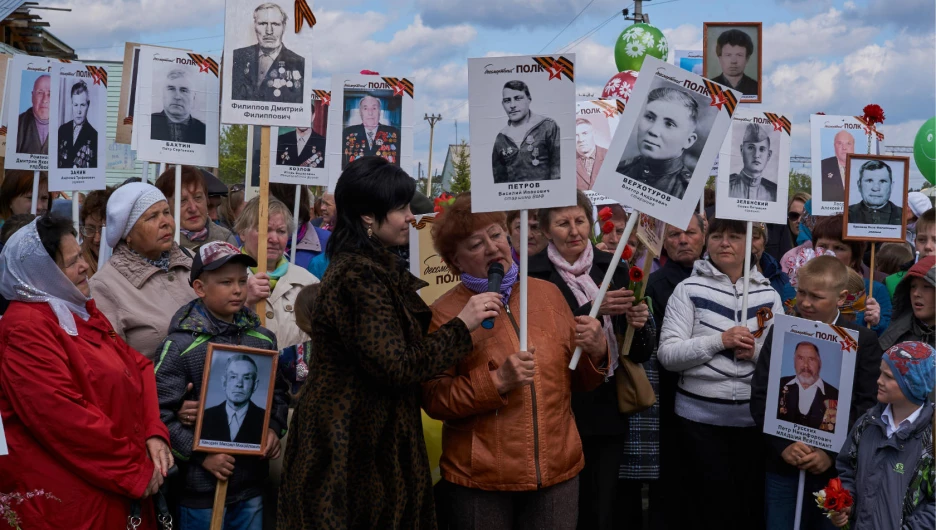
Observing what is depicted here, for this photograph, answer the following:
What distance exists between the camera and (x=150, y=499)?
4211mm

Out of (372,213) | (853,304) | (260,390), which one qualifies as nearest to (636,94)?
(372,213)

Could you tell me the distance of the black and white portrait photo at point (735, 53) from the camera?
24.0 feet

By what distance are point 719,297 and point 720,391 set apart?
56 cm

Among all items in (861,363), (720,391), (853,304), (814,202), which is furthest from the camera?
(814,202)

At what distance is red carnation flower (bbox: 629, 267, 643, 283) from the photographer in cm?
453

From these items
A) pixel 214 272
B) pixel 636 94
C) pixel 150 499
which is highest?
pixel 636 94

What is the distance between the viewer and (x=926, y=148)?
43.5 ft

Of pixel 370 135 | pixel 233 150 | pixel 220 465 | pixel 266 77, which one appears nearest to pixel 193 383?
pixel 220 465

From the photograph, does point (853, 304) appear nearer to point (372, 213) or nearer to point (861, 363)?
point (861, 363)

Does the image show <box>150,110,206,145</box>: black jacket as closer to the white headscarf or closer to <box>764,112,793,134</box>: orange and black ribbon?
the white headscarf

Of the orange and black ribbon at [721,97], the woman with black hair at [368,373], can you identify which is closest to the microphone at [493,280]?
the woman with black hair at [368,373]

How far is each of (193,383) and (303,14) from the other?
6.93 feet

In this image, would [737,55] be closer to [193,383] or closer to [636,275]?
[636,275]

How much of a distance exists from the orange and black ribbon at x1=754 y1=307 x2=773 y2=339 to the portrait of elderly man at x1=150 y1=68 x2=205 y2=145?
360 centimetres
